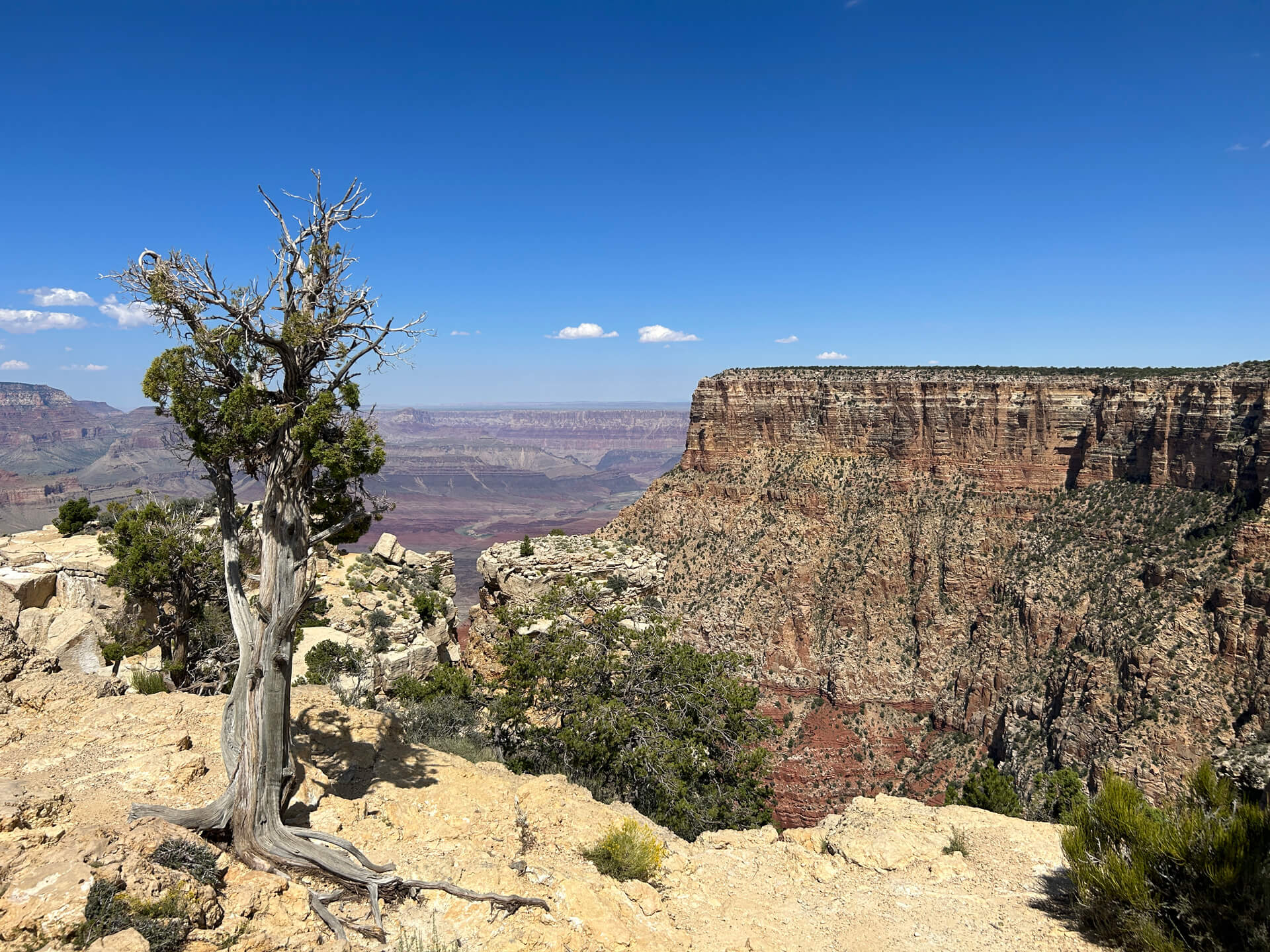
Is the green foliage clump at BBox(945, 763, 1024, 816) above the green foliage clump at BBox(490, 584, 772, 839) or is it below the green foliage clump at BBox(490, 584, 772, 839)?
below

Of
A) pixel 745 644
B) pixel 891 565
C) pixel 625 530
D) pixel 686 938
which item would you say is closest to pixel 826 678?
pixel 745 644

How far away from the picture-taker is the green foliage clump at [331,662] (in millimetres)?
17406

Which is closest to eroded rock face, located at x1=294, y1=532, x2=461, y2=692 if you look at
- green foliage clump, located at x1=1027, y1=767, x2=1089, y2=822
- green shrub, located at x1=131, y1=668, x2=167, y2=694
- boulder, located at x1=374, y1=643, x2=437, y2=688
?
boulder, located at x1=374, y1=643, x2=437, y2=688

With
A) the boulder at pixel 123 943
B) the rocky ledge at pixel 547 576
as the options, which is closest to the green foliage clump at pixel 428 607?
the rocky ledge at pixel 547 576

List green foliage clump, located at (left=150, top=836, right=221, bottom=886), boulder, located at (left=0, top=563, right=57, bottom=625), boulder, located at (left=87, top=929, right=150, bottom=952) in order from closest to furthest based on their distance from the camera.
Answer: boulder, located at (left=87, top=929, right=150, bottom=952)
green foliage clump, located at (left=150, top=836, right=221, bottom=886)
boulder, located at (left=0, top=563, right=57, bottom=625)

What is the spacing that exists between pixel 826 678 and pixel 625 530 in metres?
20.3

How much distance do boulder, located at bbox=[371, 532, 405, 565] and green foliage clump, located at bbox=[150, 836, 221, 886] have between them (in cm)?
2514

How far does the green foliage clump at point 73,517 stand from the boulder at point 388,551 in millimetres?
11130

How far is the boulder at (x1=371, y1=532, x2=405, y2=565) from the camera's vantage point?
3097 cm

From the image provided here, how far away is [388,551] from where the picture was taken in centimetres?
3123

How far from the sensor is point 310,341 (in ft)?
26.6

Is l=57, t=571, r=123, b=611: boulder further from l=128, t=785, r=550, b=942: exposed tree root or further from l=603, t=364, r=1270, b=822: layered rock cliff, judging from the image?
l=603, t=364, r=1270, b=822: layered rock cliff

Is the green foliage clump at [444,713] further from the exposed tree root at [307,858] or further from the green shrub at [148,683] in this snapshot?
the exposed tree root at [307,858]

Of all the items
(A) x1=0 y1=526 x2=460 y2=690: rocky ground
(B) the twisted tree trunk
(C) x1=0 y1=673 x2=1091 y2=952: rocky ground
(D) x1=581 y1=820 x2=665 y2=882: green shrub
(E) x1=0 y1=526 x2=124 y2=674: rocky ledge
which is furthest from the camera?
(A) x1=0 y1=526 x2=460 y2=690: rocky ground
